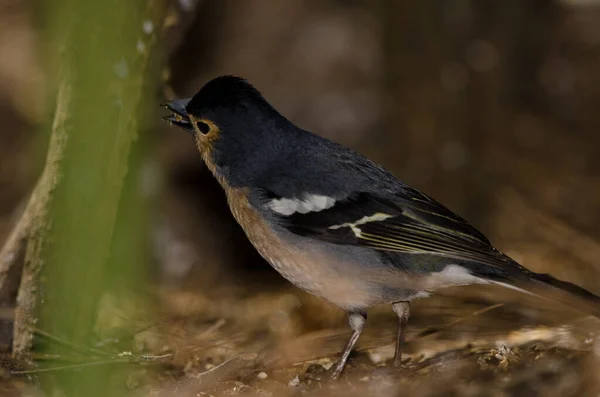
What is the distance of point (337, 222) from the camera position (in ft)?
12.6

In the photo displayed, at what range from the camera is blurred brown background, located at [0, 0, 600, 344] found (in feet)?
20.5

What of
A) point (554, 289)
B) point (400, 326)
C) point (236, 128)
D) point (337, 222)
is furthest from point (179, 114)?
point (554, 289)

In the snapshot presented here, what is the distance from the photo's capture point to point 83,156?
2.47 metres

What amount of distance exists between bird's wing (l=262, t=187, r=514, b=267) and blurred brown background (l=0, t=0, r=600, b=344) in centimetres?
154

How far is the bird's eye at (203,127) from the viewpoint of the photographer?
411cm

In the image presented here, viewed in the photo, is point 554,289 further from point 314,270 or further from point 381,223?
point 314,270

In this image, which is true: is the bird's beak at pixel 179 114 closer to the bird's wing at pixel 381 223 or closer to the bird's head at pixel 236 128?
the bird's head at pixel 236 128

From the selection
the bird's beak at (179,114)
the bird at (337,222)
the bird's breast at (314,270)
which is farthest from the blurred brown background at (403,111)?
the bird's breast at (314,270)

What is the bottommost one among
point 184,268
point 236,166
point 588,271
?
point 184,268

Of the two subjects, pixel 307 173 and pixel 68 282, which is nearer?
pixel 68 282

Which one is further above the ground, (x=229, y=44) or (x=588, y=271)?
(x=229, y=44)

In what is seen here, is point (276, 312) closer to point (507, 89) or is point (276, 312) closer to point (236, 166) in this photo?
point (236, 166)

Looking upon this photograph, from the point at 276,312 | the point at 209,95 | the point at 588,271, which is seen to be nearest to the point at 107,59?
the point at 209,95

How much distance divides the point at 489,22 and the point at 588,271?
1.95 meters
